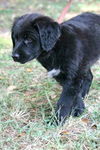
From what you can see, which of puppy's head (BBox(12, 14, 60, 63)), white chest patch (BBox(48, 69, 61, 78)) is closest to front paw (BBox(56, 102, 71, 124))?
white chest patch (BBox(48, 69, 61, 78))

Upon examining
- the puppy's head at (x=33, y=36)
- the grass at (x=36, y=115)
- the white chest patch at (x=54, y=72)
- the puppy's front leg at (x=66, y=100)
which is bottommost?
the grass at (x=36, y=115)

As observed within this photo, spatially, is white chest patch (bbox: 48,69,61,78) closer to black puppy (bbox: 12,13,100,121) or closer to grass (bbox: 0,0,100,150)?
black puppy (bbox: 12,13,100,121)

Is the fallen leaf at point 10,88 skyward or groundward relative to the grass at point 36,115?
groundward

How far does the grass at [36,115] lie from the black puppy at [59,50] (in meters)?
0.20

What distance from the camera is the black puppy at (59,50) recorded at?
3.44 meters

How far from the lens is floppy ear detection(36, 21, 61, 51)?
11.3 feet

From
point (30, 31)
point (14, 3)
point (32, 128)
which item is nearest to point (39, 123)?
point (32, 128)

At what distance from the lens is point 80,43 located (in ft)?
12.4

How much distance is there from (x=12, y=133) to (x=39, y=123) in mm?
304

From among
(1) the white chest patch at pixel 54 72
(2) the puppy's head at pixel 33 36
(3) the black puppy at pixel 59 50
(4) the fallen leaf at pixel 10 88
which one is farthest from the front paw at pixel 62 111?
(4) the fallen leaf at pixel 10 88

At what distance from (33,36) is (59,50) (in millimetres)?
344

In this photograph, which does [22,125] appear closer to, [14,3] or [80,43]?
[80,43]

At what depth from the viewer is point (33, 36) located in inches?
135

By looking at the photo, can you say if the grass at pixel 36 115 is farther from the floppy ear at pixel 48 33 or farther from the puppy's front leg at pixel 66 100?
the floppy ear at pixel 48 33
